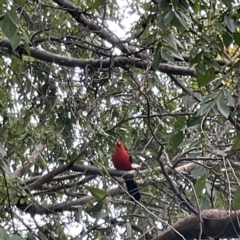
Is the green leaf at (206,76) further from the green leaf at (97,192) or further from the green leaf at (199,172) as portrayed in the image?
the green leaf at (97,192)

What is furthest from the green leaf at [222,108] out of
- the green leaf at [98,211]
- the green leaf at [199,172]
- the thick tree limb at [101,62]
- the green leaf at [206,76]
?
the thick tree limb at [101,62]

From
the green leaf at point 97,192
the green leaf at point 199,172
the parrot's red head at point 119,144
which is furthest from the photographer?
the parrot's red head at point 119,144

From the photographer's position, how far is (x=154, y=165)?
367 centimetres

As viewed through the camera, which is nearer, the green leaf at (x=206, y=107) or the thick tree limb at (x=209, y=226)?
the green leaf at (x=206, y=107)

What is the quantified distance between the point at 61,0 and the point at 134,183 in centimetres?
136

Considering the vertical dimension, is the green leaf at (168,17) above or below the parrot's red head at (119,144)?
below

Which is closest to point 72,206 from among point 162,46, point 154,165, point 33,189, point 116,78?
point 33,189

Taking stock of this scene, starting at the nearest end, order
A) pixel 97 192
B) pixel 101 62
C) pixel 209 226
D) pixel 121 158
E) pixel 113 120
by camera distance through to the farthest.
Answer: pixel 97 192, pixel 209 226, pixel 101 62, pixel 113 120, pixel 121 158

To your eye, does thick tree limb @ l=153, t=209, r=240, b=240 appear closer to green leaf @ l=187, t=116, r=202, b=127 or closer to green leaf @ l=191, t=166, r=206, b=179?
green leaf @ l=191, t=166, r=206, b=179

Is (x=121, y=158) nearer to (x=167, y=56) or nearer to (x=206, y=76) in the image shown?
(x=167, y=56)

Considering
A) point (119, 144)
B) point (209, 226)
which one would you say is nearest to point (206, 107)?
point (209, 226)

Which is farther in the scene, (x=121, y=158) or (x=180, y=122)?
(x=121, y=158)

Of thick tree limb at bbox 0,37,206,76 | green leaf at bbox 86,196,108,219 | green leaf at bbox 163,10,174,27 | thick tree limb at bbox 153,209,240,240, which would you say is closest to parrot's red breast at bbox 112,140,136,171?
thick tree limb at bbox 0,37,206,76

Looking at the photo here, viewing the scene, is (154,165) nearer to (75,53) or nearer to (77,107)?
(77,107)
